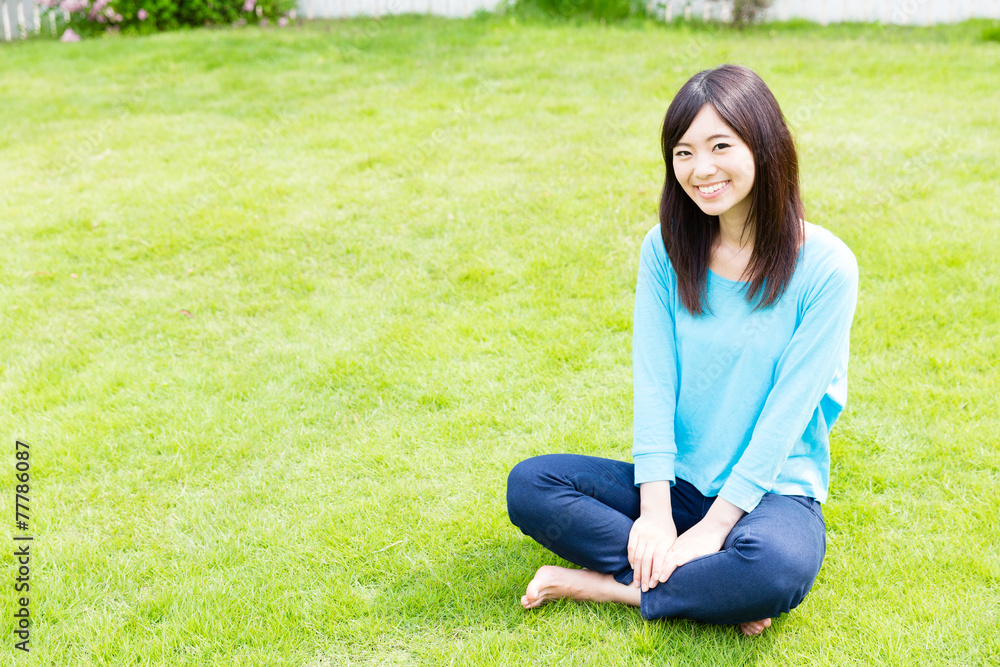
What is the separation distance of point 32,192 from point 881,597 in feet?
17.6

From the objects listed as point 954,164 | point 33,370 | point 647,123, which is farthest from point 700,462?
point 647,123

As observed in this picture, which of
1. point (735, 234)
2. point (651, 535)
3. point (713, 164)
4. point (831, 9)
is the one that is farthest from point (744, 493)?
point (831, 9)

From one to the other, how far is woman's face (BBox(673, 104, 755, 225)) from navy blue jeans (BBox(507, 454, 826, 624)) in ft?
2.55

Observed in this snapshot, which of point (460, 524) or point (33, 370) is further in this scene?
point (33, 370)

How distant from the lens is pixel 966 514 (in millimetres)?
2672

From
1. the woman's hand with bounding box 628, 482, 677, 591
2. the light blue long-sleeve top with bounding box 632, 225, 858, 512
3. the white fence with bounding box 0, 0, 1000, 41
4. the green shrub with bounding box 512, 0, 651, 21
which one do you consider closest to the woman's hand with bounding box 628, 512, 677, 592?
the woman's hand with bounding box 628, 482, 677, 591

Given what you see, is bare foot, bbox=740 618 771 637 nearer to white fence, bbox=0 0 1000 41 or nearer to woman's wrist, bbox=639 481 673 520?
woman's wrist, bbox=639 481 673 520

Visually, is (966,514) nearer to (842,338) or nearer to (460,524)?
(842,338)

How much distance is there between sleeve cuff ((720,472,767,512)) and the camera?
85.7 inches

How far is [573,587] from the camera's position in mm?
2354

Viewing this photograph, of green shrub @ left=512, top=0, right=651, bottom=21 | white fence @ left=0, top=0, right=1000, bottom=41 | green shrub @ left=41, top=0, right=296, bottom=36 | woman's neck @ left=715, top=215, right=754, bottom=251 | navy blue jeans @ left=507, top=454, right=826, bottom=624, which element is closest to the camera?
navy blue jeans @ left=507, top=454, right=826, bottom=624

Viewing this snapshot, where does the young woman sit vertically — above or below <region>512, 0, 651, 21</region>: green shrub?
below

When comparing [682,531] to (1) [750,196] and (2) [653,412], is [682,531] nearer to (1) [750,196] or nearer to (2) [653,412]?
(2) [653,412]

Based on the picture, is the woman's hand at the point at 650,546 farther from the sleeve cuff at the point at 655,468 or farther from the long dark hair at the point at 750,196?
the long dark hair at the point at 750,196
